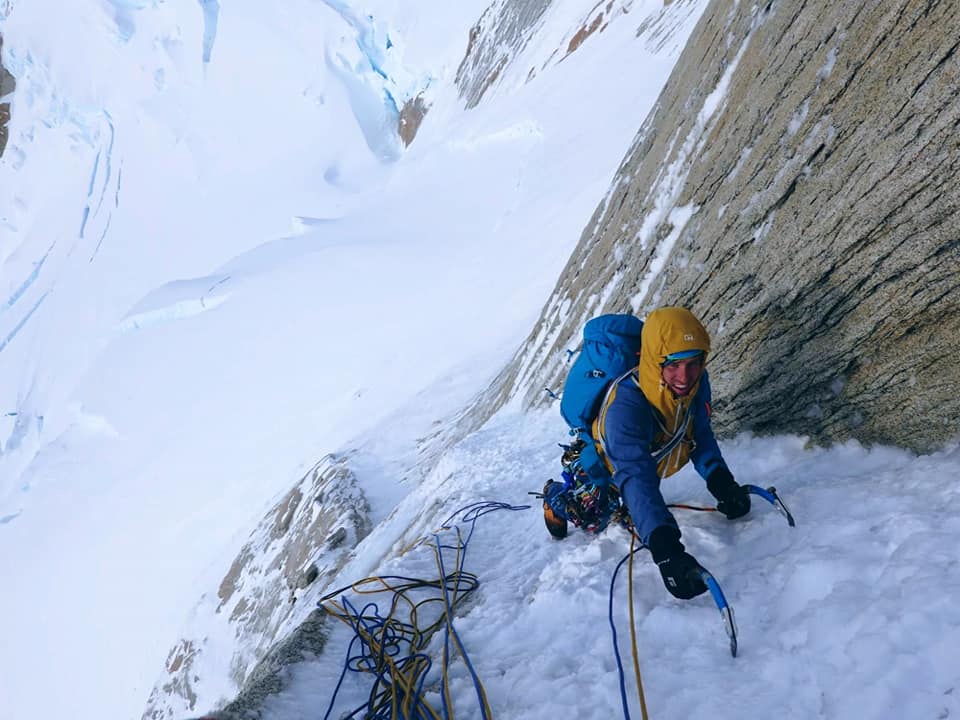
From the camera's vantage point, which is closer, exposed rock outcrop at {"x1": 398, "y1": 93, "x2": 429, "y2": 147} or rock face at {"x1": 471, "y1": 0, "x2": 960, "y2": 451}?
rock face at {"x1": 471, "y1": 0, "x2": 960, "y2": 451}

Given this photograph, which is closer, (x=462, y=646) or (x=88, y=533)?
(x=462, y=646)

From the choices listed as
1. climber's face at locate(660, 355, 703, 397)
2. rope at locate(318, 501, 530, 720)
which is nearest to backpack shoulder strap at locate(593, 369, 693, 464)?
climber's face at locate(660, 355, 703, 397)

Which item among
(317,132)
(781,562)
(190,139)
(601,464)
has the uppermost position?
(190,139)

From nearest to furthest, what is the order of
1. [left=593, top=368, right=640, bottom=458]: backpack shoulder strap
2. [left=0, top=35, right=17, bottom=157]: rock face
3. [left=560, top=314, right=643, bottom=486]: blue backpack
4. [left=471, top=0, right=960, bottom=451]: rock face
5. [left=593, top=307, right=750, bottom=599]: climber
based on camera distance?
[left=593, top=307, right=750, bottom=599]: climber < [left=471, top=0, right=960, bottom=451]: rock face < [left=593, top=368, right=640, bottom=458]: backpack shoulder strap < [left=560, top=314, right=643, bottom=486]: blue backpack < [left=0, top=35, right=17, bottom=157]: rock face

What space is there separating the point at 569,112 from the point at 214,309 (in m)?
16.2

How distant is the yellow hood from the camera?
266cm

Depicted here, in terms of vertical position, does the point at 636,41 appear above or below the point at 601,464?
above

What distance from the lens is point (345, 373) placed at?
55.2 feet

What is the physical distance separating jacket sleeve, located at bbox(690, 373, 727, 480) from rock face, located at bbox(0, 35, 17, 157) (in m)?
60.5

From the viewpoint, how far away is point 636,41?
21234 millimetres

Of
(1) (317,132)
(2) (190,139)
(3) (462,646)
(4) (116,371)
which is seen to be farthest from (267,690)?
(2) (190,139)

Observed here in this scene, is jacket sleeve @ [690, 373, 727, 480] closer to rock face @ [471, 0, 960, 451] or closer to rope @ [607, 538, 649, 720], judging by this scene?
rope @ [607, 538, 649, 720]

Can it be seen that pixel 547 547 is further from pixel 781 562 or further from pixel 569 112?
pixel 569 112

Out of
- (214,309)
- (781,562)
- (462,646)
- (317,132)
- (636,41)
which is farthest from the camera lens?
(317,132)
